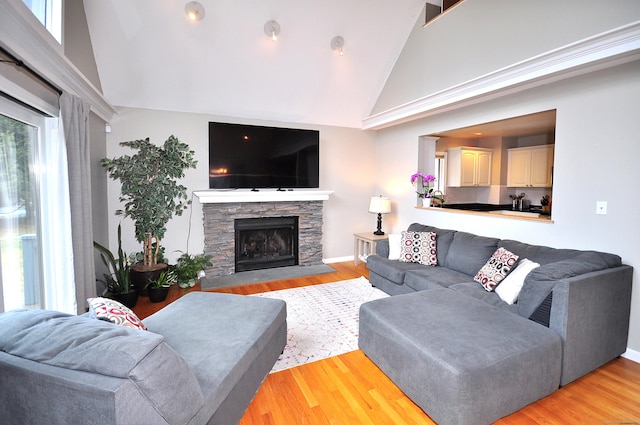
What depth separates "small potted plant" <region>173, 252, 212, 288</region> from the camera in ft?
13.8

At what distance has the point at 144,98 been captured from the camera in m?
4.26

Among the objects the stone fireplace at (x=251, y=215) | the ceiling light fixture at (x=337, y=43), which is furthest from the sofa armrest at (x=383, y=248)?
the ceiling light fixture at (x=337, y=43)

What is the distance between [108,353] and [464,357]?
1.74m

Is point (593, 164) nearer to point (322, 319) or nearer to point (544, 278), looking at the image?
point (544, 278)

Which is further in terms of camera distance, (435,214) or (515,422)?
(435,214)

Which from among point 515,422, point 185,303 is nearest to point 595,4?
point 515,422

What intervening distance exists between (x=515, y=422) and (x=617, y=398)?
0.84 m

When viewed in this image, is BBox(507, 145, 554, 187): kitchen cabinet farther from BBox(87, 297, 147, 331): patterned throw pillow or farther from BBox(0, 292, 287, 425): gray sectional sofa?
BBox(87, 297, 147, 331): patterned throw pillow

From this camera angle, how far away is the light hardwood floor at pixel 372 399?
1927 mm

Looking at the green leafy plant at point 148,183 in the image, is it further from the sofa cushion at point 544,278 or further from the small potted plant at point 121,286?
the sofa cushion at point 544,278

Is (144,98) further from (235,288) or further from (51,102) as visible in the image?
(235,288)

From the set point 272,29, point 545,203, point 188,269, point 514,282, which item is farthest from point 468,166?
point 188,269

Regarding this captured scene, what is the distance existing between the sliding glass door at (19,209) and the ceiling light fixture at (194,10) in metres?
1.91

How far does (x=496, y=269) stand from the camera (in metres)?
3.01
